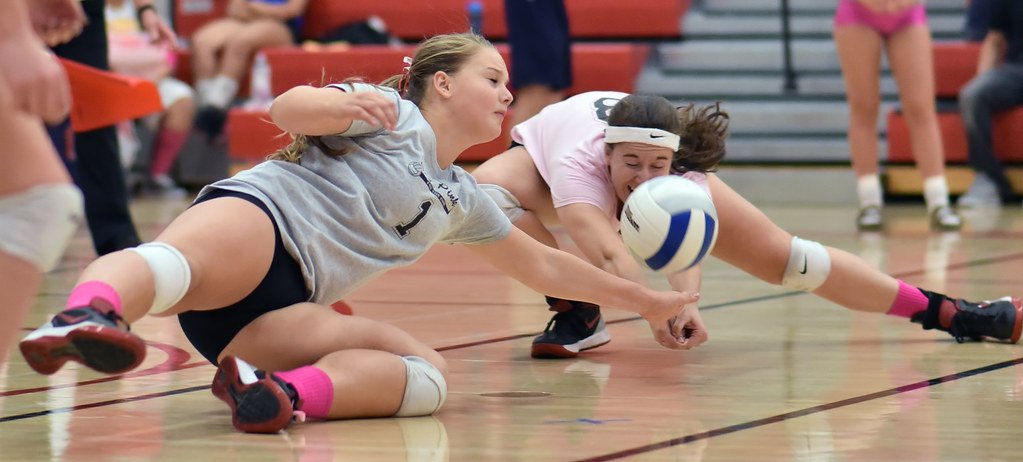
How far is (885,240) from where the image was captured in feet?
20.5

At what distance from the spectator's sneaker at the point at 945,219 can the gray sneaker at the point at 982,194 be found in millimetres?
1436

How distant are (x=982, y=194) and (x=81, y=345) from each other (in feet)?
22.6

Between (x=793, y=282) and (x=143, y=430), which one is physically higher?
(x=143, y=430)

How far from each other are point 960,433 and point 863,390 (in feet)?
→ 1.53

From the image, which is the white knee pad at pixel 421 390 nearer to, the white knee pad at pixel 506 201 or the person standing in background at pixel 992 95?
the white knee pad at pixel 506 201

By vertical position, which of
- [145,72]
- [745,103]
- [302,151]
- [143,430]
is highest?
[302,151]

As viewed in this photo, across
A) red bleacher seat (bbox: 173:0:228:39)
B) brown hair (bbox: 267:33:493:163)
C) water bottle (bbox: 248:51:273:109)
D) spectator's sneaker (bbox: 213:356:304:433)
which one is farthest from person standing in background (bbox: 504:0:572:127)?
spectator's sneaker (bbox: 213:356:304:433)

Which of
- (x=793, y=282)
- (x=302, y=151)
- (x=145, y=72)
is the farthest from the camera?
(x=145, y=72)

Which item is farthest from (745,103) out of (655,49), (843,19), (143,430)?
(143,430)

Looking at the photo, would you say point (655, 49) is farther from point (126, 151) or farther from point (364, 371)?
point (364, 371)

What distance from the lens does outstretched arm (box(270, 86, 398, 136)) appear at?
256cm

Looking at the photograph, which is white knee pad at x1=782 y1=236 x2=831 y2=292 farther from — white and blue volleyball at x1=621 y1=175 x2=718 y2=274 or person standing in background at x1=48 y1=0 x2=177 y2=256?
person standing in background at x1=48 y1=0 x2=177 y2=256

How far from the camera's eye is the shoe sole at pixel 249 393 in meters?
2.43

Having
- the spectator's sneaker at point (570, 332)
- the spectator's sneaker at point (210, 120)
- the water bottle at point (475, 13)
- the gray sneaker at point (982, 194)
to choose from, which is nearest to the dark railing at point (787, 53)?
the gray sneaker at point (982, 194)
